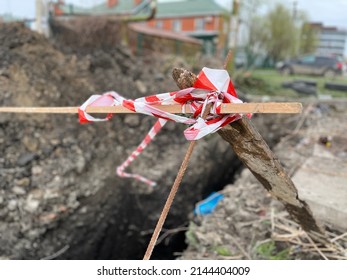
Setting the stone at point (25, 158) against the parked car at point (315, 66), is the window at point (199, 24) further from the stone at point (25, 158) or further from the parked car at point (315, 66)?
the stone at point (25, 158)

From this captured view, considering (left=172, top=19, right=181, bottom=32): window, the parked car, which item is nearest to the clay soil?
the parked car

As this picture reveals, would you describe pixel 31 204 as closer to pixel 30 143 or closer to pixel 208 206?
pixel 30 143

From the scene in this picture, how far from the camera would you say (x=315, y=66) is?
14.7 m

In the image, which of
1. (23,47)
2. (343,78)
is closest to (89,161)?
(23,47)

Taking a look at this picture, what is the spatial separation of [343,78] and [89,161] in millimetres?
14323

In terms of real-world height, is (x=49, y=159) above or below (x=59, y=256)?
above

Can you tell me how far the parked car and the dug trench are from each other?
36.3 feet

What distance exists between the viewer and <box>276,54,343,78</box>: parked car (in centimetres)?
1438

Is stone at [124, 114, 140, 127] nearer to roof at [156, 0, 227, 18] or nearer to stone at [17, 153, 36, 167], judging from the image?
stone at [17, 153, 36, 167]

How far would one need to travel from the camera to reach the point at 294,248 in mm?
2508

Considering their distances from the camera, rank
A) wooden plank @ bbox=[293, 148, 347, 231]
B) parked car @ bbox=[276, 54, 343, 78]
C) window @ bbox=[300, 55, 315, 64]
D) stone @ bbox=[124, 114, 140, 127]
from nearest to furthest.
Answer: wooden plank @ bbox=[293, 148, 347, 231]
stone @ bbox=[124, 114, 140, 127]
parked car @ bbox=[276, 54, 343, 78]
window @ bbox=[300, 55, 315, 64]

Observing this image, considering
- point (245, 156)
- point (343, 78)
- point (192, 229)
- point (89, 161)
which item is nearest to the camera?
point (245, 156)

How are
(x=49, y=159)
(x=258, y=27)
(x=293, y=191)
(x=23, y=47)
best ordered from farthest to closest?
(x=258, y=27)
(x=23, y=47)
(x=49, y=159)
(x=293, y=191)

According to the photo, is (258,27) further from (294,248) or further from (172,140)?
(294,248)
